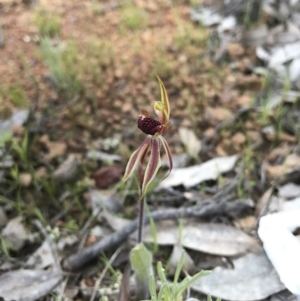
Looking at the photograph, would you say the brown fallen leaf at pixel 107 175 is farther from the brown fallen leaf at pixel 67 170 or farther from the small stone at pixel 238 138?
the small stone at pixel 238 138

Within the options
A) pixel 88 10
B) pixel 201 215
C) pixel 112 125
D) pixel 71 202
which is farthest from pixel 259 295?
pixel 88 10

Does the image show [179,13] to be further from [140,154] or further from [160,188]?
[140,154]

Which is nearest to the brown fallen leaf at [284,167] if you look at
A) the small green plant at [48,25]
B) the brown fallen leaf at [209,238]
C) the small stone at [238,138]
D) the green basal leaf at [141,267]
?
the small stone at [238,138]

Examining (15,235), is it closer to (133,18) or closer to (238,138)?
(238,138)

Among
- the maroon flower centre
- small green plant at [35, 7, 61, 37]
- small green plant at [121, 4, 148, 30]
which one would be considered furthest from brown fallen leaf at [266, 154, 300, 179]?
small green plant at [35, 7, 61, 37]

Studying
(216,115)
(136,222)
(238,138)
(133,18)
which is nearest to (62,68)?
(133,18)

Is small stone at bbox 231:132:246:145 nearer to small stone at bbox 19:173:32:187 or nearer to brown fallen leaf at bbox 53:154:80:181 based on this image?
brown fallen leaf at bbox 53:154:80:181
